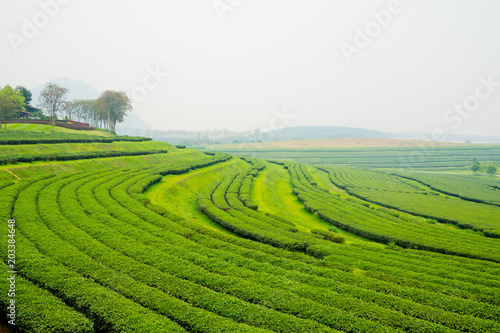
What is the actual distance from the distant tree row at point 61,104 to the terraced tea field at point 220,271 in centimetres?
4160

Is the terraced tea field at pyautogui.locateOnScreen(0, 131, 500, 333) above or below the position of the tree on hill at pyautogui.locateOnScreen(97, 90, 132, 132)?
below

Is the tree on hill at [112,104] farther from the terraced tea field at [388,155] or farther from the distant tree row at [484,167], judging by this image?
the distant tree row at [484,167]

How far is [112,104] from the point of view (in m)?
80.7

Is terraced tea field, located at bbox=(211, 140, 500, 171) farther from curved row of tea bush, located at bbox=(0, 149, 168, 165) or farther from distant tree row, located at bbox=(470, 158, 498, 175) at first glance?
curved row of tea bush, located at bbox=(0, 149, 168, 165)

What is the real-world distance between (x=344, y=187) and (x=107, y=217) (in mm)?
47520

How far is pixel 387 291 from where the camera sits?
1330 cm

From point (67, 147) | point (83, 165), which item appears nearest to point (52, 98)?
point (67, 147)

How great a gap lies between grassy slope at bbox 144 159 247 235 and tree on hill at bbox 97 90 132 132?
48.4m

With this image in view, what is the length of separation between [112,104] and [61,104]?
17649mm

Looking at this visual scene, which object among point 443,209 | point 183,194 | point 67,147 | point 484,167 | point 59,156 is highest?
point 67,147

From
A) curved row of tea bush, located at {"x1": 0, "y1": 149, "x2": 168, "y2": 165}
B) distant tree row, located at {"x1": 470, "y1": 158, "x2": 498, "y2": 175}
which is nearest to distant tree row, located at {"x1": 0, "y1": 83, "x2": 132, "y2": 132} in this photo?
curved row of tea bush, located at {"x1": 0, "y1": 149, "x2": 168, "y2": 165}

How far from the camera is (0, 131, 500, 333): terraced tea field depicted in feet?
33.6

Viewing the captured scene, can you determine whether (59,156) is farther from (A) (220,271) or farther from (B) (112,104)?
(B) (112,104)

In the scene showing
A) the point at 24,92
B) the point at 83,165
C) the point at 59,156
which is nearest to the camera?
the point at 59,156
